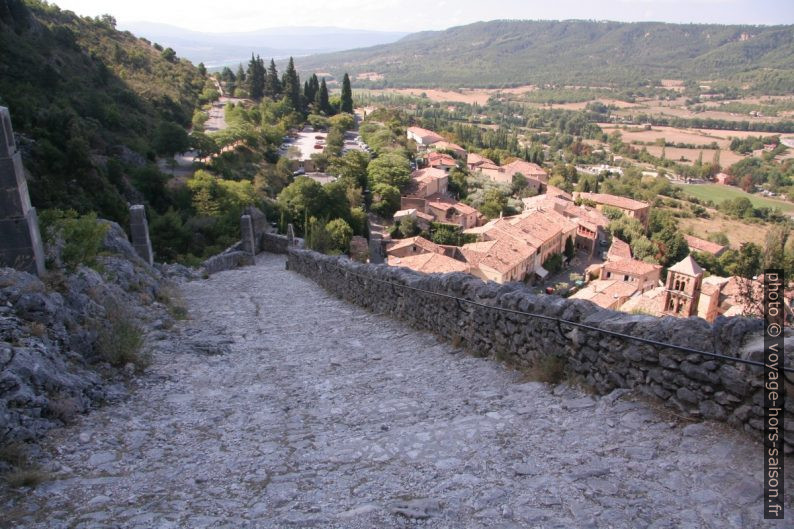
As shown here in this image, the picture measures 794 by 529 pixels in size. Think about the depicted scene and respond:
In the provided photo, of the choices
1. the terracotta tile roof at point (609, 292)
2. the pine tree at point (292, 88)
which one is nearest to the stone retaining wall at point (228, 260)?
the terracotta tile roof at point (609, 292)

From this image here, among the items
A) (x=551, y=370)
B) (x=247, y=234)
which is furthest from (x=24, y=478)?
(x=247, y=234)

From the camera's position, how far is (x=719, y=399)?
12.4 ft

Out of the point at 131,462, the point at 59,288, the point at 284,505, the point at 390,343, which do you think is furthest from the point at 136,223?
the point at 284,505

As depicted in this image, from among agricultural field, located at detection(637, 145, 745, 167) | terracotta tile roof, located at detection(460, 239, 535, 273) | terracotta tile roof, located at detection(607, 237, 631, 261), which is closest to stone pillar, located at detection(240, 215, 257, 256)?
terracotta tile roof, located at detection(460, 239, 535, 273)

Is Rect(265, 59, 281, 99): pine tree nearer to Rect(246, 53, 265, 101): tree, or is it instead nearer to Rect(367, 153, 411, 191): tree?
Rect(246, 53, 265, 101): tree

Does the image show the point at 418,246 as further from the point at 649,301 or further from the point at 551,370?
the point at 551,370

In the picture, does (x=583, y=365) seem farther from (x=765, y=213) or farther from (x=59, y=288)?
A: (x=765, y=213)

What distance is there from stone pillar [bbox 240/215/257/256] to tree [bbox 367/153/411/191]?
1044 inches

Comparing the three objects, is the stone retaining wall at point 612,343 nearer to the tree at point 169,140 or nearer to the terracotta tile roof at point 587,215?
the tree at point 169,140

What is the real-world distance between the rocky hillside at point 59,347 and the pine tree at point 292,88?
67217 mm

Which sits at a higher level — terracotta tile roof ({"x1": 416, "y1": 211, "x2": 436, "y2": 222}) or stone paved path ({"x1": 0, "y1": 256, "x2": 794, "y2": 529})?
stone paved path ({"x1": 0, "y1": 256, "x2": 794, "y2": 529})

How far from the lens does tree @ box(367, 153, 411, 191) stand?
46.6 metres

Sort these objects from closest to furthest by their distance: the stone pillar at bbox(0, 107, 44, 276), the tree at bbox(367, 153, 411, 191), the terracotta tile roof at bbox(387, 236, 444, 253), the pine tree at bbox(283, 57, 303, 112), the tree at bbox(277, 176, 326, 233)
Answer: the stone pillar at bbox(0, 107, 44, 276) < the tree at bbox(277, 176, 326, 233) < the terracotta tile roof at bbox(387, 236, 444, 253) < the tree at bbox(367, 153, 411, 191) < the pine tree at bbox(283, 57, 303, 112)

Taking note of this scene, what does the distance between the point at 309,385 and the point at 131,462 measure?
235 cm
